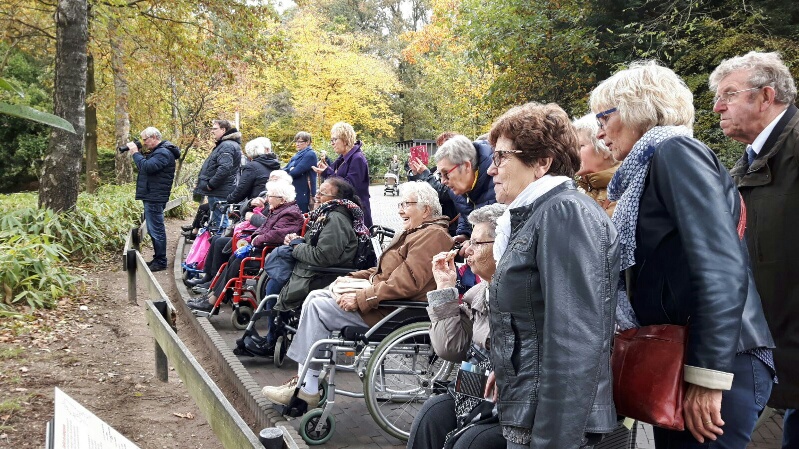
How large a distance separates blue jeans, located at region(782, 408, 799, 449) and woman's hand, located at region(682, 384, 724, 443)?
117cm

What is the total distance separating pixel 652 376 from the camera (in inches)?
79.0

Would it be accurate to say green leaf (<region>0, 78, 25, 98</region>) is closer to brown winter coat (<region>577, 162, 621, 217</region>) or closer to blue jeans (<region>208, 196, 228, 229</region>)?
brown winter coat (<region>577, 162, 621, 217</region>)

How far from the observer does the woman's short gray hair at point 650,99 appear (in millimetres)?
2250

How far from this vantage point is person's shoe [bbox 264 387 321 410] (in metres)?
4.55

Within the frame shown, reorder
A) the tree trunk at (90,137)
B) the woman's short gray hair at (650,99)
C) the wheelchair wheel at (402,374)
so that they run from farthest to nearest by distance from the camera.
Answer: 1. the tree trunk at (90,137)
2. the wheelchair wheel at (402,374)
3. the woman's short gray hair at (650,99)

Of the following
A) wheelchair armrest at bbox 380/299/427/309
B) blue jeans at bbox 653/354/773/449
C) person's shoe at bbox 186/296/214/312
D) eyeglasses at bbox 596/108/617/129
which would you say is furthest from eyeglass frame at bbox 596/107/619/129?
person's shoe at bbox 186/296/214/312

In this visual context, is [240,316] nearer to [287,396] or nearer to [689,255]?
[287,396]

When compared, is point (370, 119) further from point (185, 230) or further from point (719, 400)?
point (719, 400)

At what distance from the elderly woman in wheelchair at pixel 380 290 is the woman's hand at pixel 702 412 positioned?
2.67 metres

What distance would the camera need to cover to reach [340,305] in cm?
465

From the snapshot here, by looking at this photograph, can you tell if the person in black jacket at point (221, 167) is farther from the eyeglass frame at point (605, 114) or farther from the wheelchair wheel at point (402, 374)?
the eyeglass frame at point (605, 114)

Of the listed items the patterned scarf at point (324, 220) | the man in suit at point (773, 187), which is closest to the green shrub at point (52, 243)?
the patterned scarf at point (324, 220)

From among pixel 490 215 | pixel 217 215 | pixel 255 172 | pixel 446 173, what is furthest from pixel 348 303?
pixel 217 215

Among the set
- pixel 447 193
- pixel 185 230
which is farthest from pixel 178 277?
pixel 447 193
